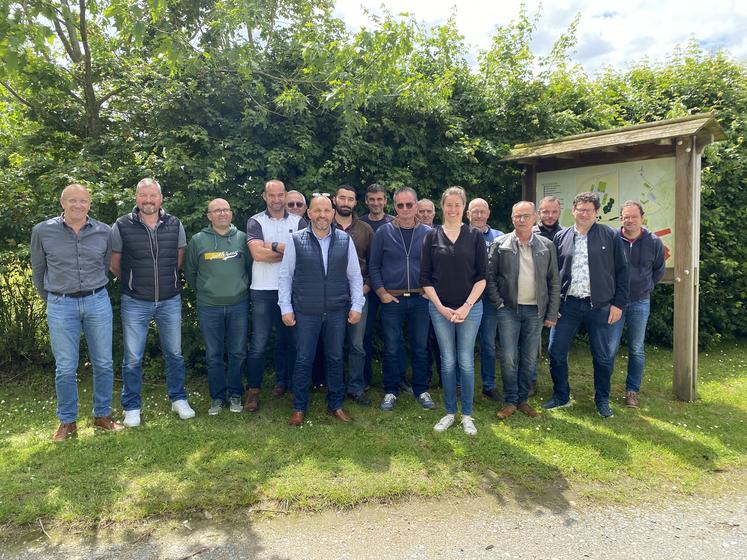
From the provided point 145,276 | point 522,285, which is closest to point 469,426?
point 522,285

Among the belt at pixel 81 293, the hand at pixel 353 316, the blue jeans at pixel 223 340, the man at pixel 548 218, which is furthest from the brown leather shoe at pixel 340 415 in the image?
the man at pixel 548 218

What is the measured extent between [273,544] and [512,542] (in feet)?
4.67

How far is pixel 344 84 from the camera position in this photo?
5.35m

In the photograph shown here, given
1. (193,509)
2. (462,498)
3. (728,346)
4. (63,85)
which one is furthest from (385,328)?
(728,346)

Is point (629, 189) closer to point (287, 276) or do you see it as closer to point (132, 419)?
point (287, 276)

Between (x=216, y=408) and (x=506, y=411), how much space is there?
9.33 ft

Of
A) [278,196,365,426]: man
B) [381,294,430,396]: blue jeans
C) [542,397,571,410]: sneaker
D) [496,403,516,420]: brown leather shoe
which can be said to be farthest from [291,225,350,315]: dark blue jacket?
[542,397,571,410]: sneaker

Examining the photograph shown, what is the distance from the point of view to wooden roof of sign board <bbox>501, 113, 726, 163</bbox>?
4.98 metres

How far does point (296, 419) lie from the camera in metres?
4.56

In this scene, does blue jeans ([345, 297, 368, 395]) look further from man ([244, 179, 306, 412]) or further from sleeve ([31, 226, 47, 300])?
sleeve ([31, 226, 47, 300])

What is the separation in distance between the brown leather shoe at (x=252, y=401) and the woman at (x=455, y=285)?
181 centimetres

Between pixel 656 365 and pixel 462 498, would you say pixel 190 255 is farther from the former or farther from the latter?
pixel 656 365

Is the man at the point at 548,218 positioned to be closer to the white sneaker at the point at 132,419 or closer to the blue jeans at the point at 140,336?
the blue jeans at the point at 140,336

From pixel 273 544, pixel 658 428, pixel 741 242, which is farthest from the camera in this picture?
pixel 741 242
